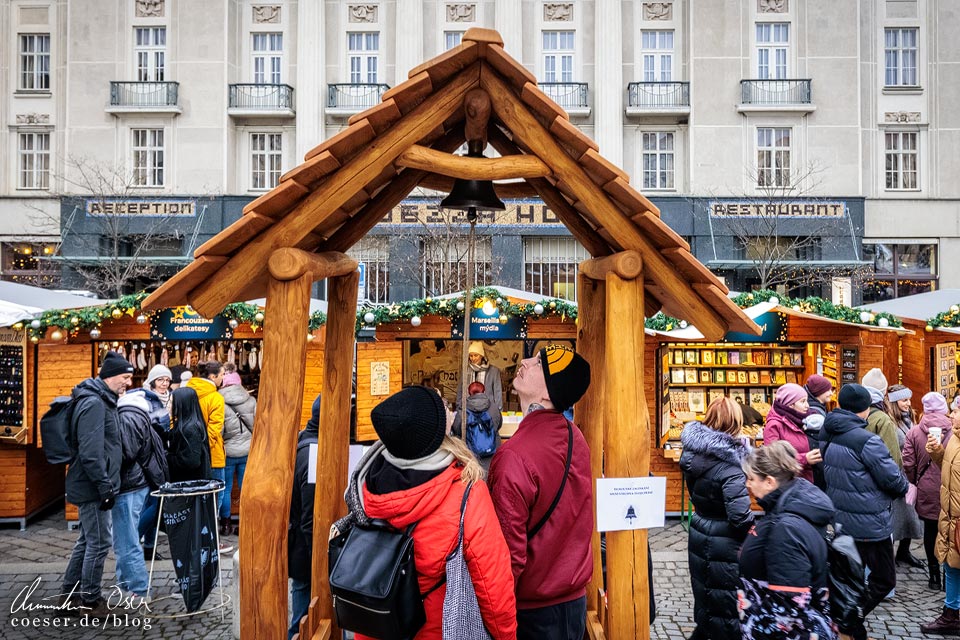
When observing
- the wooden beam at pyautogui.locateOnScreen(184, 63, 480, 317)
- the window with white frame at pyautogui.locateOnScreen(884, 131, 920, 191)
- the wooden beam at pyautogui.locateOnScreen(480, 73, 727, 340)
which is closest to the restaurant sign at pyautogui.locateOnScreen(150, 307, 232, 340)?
the wooden beam at pyautogui.locateOnScreen(184, 63, 480, 317)

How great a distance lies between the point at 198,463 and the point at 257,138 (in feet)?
68.7

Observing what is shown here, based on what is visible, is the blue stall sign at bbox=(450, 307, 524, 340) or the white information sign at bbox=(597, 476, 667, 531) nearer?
the white information sign at bbox=(597, 476, 667, 531)

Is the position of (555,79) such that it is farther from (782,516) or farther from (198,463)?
(782,516)

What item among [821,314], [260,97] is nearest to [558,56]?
[260,97]

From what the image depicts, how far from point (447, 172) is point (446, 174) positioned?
0.03 meters

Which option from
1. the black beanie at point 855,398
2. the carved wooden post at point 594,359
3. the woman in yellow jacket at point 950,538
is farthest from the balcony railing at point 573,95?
the carved wooden post at point 594,359

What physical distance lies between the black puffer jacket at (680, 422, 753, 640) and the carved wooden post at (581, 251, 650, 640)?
1.30 meters

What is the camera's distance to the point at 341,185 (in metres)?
3.28

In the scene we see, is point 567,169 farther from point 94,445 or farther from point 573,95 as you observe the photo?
point 573,95

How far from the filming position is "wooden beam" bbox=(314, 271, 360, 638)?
421 centimetres

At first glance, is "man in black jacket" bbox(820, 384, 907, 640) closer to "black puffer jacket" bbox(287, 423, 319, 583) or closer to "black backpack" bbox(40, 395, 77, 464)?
"black puffer jacket" bbox(287, 423, 319, 583)

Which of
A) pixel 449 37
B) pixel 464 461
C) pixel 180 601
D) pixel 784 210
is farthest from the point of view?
pixel 449 37

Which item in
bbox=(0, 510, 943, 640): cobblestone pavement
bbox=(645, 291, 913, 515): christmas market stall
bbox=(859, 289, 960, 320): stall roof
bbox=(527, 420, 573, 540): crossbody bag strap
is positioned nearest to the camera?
bbox=(527, 420, 573, 540): crossbody bag strap

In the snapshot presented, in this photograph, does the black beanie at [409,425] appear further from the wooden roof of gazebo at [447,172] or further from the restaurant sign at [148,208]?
the restaurant sign at [148,208]
